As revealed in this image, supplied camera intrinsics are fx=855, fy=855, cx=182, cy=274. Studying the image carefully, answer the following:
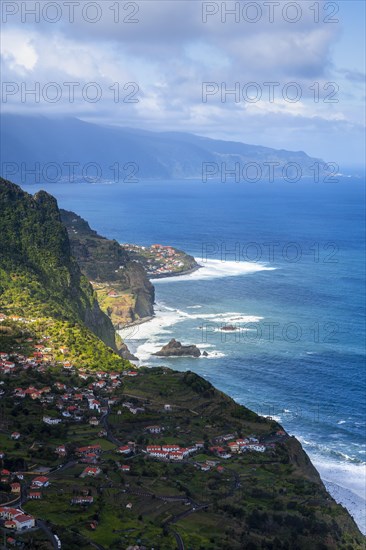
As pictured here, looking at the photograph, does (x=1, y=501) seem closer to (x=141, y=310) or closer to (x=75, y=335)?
(x=75, y=335)

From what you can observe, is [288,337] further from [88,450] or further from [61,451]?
[61,451]

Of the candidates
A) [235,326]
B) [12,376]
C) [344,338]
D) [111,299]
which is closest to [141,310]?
[111,299]

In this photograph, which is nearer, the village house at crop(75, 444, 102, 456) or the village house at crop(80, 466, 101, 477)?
the village house at crop(80, 466, 101, 477)

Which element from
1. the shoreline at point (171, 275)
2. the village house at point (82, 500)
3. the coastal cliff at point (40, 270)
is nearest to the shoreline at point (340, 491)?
the village house at point (82, 500)

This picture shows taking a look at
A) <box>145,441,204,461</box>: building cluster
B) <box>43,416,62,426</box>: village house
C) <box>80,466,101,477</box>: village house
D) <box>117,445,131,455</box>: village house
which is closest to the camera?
<box>80,466,101,477</box>: village house

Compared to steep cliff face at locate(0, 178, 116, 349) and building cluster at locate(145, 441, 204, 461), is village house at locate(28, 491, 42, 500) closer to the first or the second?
building cluster at locate(145, 441, 204, 461)

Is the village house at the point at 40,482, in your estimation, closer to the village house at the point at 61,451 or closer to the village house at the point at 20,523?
the village house at the point at 61,451

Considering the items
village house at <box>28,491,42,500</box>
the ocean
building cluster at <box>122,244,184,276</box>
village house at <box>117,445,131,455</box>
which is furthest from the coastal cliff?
building cluster at <box>122,244,184,276</box>

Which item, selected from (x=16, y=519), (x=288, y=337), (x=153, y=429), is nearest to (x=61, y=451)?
(x=153, y=429)
